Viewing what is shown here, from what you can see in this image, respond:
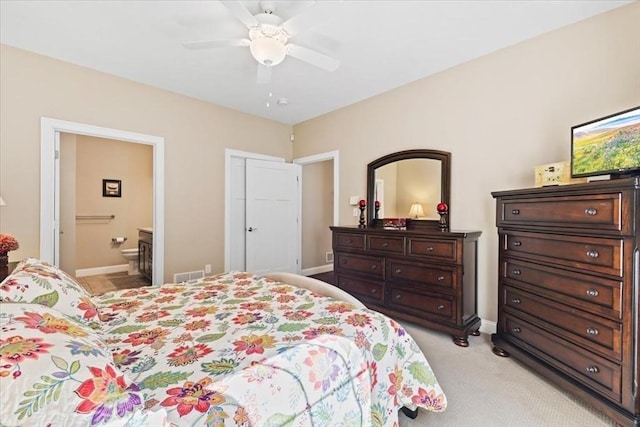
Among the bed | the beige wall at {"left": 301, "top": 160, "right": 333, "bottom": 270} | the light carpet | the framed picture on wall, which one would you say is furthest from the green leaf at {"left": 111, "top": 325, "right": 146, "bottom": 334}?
the framed picture on wall

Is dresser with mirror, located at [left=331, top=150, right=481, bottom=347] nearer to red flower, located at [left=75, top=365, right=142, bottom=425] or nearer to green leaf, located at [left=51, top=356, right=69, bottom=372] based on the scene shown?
red flower, located at [left=75, top=365, right=142, bottom=425]

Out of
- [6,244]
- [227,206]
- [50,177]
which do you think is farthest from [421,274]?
[50,177]

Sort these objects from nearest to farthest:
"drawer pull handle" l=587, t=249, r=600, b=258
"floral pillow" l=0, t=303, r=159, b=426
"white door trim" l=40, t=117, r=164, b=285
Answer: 1. "floral pillow" l=0, t=303, r=159, b=426
2. "drawer pull handle" l=587, t=249, r=600, b=258
3. "white door trim" l=40, t=117, r=164, b=285

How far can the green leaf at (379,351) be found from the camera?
4.52 ft

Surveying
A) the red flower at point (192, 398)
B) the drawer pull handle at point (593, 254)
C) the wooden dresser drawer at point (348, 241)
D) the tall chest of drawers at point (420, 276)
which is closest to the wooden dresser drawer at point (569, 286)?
the drawer pull handle at point (593, 254)

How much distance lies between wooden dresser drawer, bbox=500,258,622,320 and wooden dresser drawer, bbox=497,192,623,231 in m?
0.31

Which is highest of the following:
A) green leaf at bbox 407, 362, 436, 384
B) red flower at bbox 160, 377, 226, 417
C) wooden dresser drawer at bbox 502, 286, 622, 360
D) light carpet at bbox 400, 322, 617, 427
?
red flower at bbox 160, 377, 226, 417

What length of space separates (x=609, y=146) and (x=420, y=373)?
1768 millimetres

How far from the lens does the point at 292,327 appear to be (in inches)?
55.2

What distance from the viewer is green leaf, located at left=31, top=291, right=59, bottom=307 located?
1219mm

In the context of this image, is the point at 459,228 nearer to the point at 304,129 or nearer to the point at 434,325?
the point at 434,325

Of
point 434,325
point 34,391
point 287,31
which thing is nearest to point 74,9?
point 287,31

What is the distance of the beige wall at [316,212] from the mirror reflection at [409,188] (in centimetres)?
203

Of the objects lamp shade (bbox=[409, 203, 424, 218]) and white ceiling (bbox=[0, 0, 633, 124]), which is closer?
white ceiling (bbox=[0, 0, 633, 124])
